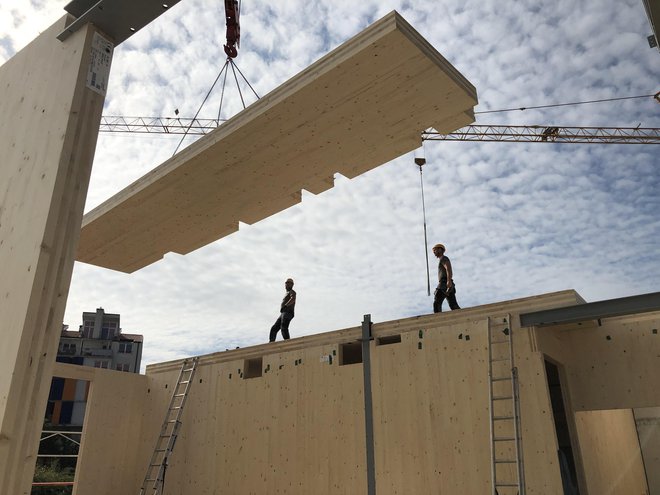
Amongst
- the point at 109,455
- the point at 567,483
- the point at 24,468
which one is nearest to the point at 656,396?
the point at 567,483

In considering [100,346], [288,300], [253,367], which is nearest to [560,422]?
[288,300]

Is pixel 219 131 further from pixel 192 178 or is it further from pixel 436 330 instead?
pixel 436 330

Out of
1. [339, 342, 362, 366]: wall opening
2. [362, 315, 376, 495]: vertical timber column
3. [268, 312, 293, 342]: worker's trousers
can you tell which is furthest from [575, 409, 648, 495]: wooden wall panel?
[268, 312, 293, 342]: worker's trousers

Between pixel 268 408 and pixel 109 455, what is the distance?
148 inches

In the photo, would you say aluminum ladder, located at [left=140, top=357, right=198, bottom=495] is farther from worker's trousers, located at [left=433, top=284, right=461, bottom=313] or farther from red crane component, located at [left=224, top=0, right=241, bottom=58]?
red crane component, located at [left=224, top=0, right=241, bottom=58]

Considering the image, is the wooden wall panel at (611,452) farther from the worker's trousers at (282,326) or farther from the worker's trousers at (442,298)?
the worker's trousers at (282,326)


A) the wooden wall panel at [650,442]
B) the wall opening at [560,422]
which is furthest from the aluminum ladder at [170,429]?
the wooden wall panel at [650,442]

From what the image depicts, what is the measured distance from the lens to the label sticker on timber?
2.90 meters

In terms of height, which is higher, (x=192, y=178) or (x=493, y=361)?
(x=192, y=178)

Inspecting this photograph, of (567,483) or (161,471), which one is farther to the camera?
(161,471)

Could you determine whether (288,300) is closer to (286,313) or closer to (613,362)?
(286,313)

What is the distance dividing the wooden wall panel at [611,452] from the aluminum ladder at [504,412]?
173 centimetres

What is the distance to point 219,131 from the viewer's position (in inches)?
241

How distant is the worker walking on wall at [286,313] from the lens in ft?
35.8
